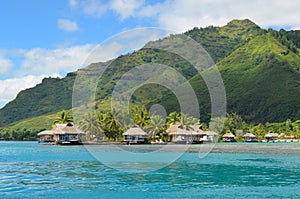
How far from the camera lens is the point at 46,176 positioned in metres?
24.8

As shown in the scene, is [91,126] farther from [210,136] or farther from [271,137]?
[271,137]

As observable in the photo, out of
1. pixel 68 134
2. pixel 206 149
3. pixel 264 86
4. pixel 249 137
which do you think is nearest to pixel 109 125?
pixel 68 134

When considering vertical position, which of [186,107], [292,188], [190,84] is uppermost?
[190,84]

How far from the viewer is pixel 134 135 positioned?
266 feet

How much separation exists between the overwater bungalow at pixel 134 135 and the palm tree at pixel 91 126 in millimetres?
5773

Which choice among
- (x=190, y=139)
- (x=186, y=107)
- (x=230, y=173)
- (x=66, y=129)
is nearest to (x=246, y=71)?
(x=186, y=107)

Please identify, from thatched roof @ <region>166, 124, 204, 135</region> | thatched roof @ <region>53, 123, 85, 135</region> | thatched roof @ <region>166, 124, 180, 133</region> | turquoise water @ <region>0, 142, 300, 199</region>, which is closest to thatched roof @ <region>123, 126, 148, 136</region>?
thatched roof @ <region>166, 124, 204, 135</region>

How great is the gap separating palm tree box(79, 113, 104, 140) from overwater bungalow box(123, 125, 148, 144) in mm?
5773

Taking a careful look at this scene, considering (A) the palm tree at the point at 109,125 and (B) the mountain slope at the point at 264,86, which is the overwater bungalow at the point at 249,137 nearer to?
(B) the mountain slope at the point at 264,86

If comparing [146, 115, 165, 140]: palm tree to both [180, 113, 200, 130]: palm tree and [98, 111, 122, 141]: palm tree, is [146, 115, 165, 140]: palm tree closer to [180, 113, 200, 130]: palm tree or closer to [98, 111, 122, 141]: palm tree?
[98, 111, 122, 141]: palm tree

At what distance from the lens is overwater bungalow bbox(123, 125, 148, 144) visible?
80562 mm

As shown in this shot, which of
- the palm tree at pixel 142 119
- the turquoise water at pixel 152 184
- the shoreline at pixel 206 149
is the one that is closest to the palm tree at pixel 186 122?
the palm tree at pixel 142 119

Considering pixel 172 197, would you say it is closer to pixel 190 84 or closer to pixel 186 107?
pixel 186 107

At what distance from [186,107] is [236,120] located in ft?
130
